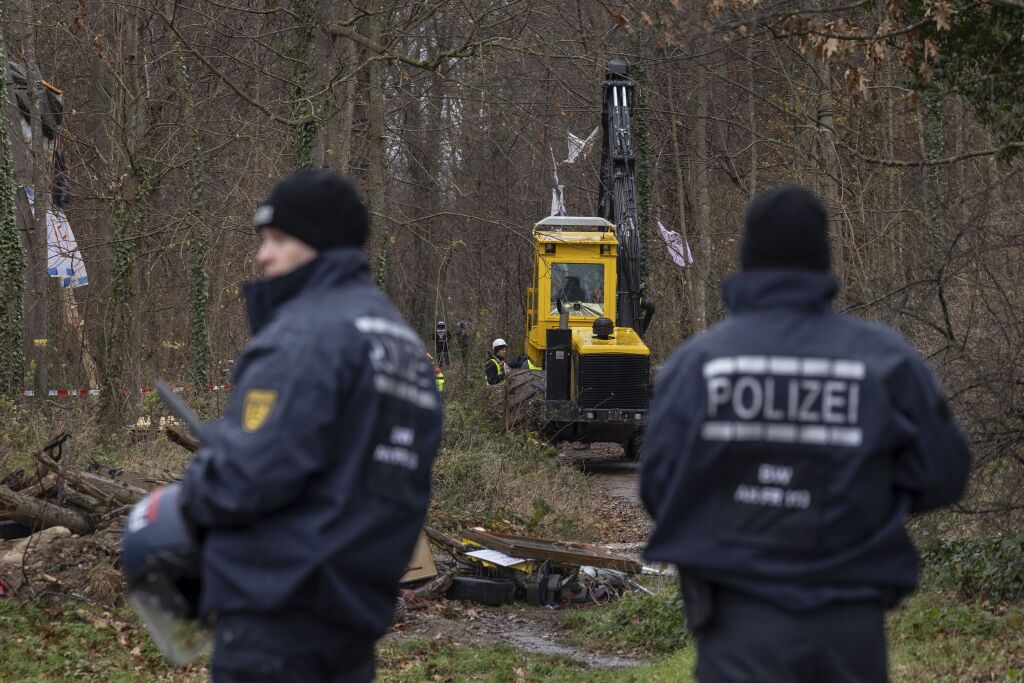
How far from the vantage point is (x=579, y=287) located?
2228 centimetres

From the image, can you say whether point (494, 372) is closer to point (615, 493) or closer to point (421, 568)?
point (615, 493)

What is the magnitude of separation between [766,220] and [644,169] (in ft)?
82.9

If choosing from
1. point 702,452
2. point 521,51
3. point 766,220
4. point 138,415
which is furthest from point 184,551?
point 138,415

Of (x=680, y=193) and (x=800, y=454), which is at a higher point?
(x=680, y=193)

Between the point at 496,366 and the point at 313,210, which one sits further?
the point at 496,366

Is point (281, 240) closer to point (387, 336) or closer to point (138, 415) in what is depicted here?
point (387, 336)

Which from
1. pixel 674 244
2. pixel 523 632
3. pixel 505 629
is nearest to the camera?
pixel 523 632

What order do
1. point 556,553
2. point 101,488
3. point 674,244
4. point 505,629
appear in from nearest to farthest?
point 101,488, point 505,629, point 556,553, point 674,244

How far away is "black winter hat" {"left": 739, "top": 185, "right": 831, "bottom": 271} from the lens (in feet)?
11.2

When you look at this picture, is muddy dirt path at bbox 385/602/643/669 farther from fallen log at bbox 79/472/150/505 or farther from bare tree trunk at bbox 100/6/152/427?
bare tree trunk at bbox 100/6/152/427

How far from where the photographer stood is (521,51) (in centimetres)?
1354

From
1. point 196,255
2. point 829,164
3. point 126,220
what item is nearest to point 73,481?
point 126,220

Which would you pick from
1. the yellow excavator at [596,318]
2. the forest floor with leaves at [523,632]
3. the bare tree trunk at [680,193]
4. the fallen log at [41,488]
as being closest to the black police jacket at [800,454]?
the forest floor with leaves at [523,632]

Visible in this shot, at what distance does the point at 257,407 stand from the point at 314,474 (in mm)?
226
